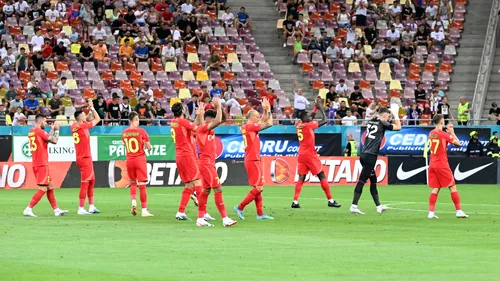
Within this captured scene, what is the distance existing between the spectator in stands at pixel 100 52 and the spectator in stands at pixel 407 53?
1378 centimetres

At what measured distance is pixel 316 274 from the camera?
13266 millimetres

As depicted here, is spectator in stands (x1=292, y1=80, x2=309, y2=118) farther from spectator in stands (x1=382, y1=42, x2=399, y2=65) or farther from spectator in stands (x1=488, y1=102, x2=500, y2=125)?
spectator in stands (x1=488, y1=102, x2=500, y2=125)

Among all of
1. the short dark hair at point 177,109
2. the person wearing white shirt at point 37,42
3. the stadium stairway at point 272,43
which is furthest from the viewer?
the stadium stairway at point 272,43

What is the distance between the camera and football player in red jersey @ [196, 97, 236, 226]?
2025 centimetres

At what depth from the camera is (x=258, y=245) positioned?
55.0 ft

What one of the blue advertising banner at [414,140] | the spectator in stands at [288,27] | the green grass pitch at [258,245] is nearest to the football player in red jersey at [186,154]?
the green grass pitch at [258,245]

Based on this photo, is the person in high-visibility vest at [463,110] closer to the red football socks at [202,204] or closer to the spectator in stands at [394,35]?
the spectator in stands at [394,35]

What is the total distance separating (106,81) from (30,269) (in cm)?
2904

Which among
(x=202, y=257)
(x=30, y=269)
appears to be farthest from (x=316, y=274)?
(x=30, y=269)

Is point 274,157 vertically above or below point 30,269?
below

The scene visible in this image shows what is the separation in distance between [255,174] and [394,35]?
27416 millimetres

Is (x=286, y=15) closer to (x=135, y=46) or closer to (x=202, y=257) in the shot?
(x=135, y=46)

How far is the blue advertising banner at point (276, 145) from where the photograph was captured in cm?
3950

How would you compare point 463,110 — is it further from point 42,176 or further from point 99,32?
point 42,176
